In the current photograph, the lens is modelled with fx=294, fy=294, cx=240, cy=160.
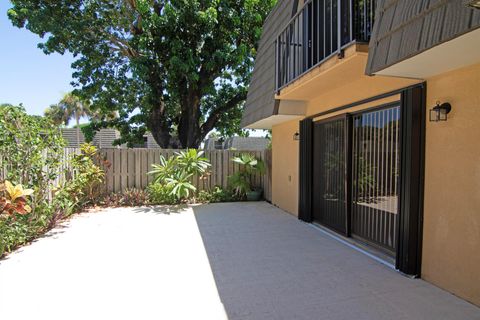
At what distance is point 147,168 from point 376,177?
22.8 ft

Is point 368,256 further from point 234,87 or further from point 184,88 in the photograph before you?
point 234,87

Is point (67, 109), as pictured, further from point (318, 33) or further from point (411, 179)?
point (411, 179)

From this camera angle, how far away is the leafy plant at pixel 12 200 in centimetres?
403

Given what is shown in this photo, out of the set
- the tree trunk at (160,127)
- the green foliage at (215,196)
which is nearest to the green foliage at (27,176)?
the green foliage at (215,196)

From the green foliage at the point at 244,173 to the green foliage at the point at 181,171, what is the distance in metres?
0.93

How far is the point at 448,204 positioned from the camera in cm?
314

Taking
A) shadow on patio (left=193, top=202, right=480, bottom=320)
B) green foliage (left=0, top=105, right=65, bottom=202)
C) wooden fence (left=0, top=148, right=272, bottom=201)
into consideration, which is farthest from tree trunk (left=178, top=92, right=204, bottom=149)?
shadow on patio (left=193, top=202, right=480, bottom=320)

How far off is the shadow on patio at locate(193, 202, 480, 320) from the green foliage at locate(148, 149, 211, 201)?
10.8 feet

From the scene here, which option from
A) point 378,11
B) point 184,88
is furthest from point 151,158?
point 378,11

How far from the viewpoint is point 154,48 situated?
34.9 feet

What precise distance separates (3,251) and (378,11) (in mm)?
5742

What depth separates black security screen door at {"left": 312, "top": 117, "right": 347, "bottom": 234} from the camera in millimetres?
5332

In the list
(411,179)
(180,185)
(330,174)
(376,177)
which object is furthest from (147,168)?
(411,179)

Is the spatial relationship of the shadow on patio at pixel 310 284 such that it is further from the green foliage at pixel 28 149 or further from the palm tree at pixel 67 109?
the palm tree at pixel 67 109
